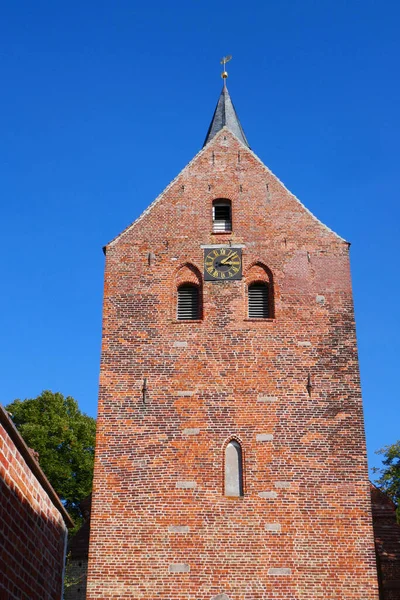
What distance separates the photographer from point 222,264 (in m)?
17.3

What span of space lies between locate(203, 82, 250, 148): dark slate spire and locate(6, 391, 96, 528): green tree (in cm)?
1316

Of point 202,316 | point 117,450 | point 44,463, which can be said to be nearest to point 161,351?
point 202,316

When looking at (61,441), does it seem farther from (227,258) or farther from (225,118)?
(227,258)

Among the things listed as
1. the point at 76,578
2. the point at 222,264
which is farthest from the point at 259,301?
the point at 76,578

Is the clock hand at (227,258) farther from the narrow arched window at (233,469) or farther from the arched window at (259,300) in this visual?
the narrow arched window at (233,469)

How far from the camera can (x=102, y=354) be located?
1638 cm

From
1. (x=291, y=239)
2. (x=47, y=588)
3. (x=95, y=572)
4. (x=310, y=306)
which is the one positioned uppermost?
(x=291, y=239)

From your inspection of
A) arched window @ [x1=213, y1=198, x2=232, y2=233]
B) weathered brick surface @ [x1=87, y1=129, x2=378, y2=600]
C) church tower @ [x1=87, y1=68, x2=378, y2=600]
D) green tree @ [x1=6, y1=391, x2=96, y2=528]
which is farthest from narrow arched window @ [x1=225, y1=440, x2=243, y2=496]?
green tree @ [x1=6, y1=391, x2=96, y2=528]

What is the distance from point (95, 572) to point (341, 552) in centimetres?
444

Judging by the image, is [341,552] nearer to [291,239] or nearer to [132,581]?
[132,581]

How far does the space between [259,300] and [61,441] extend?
16.7 meters

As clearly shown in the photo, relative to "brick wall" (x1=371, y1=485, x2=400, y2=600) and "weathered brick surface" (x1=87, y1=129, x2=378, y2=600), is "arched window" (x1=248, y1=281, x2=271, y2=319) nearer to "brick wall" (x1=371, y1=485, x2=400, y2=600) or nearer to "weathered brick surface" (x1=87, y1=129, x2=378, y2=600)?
"weathered brick surface" (x1=87, y1=129, x2=378, y2=600)

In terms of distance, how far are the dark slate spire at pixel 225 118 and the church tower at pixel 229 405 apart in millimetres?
6657

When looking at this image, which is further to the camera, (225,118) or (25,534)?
(225,118)
